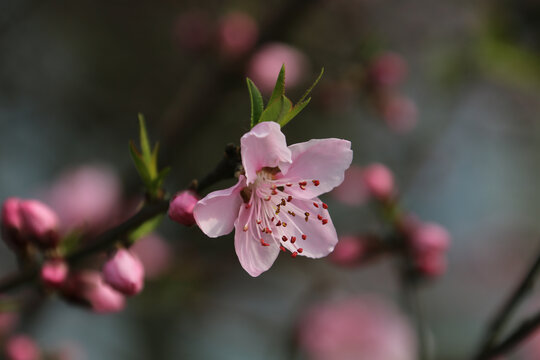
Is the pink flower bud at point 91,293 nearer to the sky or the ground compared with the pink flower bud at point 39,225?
nearer to the ground

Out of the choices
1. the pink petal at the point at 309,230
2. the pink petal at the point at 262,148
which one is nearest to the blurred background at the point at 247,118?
the pink petal at the point at 309,230

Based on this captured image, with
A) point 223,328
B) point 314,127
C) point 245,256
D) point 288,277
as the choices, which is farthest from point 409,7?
point 245,256

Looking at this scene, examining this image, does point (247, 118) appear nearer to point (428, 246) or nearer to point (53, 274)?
point (428, 246)

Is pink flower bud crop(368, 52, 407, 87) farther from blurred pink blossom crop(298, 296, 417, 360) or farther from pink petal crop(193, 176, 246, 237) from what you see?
pink petal crop(193, 176, 246, 237)

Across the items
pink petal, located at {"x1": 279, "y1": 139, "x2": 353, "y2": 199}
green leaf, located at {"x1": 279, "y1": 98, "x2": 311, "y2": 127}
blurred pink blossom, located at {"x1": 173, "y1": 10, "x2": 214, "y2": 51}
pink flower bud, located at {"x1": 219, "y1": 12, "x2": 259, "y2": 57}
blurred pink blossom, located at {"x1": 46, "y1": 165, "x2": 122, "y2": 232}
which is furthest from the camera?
blurred pink blossom, located at {"x1": 173, "y1": 10, "x2": 214, "y2": 51}

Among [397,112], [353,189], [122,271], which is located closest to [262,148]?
[122,271]

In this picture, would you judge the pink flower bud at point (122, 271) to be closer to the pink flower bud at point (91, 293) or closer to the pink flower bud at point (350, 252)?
the pink flower bud at point (91, 293)

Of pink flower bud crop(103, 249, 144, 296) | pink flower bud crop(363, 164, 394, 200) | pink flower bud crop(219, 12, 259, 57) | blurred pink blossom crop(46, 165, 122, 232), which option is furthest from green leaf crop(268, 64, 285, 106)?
pink flower bud crop(219, 12, 259, 57)
